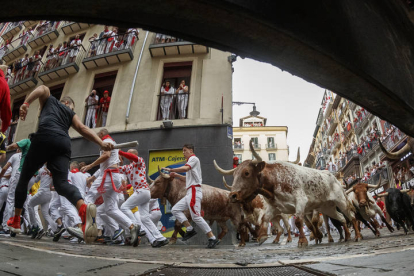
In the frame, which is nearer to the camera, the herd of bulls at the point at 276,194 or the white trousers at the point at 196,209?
the herd of bulls at the point at 276,194

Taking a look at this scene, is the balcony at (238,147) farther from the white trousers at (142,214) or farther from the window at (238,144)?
the white trousers at (142,214)

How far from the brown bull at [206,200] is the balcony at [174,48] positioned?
7527mm

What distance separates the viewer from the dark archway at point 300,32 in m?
1.13

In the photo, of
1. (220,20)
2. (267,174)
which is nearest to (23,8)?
(220,20)

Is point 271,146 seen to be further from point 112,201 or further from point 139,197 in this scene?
point 112,201

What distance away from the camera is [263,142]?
58031mm

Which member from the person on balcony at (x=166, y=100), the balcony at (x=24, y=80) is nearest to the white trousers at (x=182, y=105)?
the person on balcony at (x=166, y=100)

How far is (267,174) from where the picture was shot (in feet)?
19.7

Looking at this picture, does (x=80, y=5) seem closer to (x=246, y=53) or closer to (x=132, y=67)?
(x=246, y=53)

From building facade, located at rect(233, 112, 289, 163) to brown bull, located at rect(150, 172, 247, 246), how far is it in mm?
48382

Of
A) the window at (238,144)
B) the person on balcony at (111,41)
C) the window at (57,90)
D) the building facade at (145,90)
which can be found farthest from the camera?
the window at (238,144)

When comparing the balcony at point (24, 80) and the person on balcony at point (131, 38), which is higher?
the person on balcony at point (131, 38)

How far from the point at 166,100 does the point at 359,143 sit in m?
33.7

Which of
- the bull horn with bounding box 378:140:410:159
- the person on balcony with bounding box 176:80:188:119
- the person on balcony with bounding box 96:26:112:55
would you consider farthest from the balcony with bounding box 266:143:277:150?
the bull horn with bounding box 378:140:410:159
